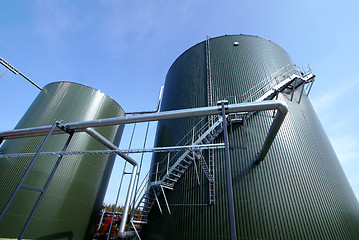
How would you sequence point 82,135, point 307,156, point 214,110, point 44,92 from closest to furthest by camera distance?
point 214,110 < point 307,156 < point 82,135 < point 44,92

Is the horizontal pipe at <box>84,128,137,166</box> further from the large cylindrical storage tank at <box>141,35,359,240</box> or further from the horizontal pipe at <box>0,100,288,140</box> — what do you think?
the large cylindrical storage tank at <box>141,35,359,240</box>

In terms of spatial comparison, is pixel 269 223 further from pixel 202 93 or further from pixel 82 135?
pixel 82 135

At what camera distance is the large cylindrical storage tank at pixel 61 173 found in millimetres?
13969

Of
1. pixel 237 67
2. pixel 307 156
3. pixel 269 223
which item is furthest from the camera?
pixel 237 67

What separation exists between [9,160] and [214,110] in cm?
1851

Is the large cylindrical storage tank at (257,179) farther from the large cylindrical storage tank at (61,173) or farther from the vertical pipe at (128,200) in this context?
the large cylindrical storage tank at (61,173)

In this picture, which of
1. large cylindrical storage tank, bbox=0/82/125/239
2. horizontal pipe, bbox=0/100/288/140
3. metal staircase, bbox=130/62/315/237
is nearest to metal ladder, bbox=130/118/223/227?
metal staircase, bbox=130/62/315/237

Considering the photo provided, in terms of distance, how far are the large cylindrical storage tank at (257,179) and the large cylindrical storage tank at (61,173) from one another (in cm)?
747

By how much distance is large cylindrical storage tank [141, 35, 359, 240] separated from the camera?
962 cm

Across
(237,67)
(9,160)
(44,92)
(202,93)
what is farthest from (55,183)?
(237,67)

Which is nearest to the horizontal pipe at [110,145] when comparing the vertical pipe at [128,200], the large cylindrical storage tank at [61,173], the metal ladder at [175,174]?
the vertical pipe at [128,200]

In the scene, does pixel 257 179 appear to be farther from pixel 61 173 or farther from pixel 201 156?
pixel 61 173

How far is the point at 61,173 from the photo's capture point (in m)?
16.0

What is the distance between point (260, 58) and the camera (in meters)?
15.6
